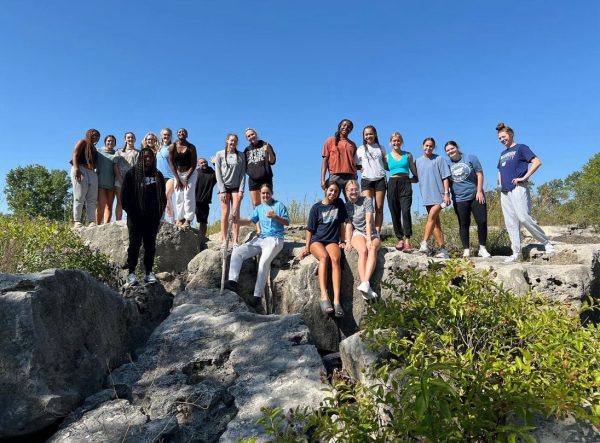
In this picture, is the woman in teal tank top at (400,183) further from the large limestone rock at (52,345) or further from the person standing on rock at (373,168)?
the large limestone rock at (52,345)

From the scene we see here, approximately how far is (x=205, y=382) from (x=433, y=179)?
16.4ft

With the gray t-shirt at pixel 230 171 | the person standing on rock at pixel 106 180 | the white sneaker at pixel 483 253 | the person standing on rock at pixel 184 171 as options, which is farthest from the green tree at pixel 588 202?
the person standing on rock at pixel 106 180

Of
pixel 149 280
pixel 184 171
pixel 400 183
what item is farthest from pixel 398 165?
pixel 149 280

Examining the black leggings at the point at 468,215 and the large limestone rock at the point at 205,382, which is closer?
the large limestone rock at the point at 205,382

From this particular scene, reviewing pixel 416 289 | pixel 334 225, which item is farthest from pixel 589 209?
pixel 416 289

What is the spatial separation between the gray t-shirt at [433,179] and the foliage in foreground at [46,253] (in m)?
5.37

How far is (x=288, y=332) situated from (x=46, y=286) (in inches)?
101

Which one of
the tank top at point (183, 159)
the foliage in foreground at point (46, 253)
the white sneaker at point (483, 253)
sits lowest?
the white sneaker at point (483, 253)

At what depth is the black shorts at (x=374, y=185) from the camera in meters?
7.32

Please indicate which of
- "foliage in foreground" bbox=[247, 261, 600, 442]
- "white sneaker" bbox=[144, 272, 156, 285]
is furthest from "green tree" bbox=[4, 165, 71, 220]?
"foliage in foreground" bbox=[247, 261, 600, 442]

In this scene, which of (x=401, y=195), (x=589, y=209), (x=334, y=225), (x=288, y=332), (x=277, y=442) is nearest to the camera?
(x=277, y=442)

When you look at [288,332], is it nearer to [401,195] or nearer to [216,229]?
[401,195]

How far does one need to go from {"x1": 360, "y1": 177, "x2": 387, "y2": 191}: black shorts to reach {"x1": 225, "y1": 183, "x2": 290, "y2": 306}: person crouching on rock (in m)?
1.60

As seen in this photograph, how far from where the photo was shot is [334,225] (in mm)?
6230
